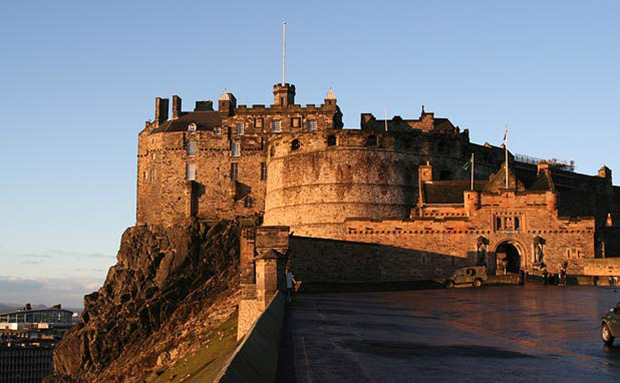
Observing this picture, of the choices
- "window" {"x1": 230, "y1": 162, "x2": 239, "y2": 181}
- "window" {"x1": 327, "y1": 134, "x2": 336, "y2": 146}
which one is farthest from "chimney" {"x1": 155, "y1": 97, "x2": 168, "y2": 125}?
"window" {"x1": 327, "y1": 134, "x2": 336, "y2": 146}

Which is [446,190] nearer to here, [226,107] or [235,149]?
[235,149]

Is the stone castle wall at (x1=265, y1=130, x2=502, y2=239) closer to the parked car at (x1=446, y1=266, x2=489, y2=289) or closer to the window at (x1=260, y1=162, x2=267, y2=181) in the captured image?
the window at (x1=260, y1=162, x2=267, y2=181)

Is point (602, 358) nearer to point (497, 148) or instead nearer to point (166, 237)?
point (497, 148)

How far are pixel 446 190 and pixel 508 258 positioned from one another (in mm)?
6847

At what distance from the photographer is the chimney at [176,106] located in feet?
245

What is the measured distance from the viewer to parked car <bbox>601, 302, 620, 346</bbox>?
45.3ft

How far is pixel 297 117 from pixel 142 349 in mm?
24133

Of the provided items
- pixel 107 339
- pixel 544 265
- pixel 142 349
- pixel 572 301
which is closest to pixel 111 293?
pixel 107 339

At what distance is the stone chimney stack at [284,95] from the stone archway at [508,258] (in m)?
30.6

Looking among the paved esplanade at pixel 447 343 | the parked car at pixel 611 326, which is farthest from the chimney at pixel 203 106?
the parked car at pixel 611 326

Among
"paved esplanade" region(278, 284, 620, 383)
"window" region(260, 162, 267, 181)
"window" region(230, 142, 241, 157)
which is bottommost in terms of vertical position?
"paved esplanade" region(278, 284, 620, 383)

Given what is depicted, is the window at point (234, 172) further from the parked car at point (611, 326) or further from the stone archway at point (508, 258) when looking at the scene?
the parked car at point (611, 326)

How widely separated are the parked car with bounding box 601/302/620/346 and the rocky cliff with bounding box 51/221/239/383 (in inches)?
1615

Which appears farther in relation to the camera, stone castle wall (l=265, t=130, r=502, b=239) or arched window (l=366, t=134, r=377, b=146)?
arched window (l=366, t=134, r=377, b=146)
